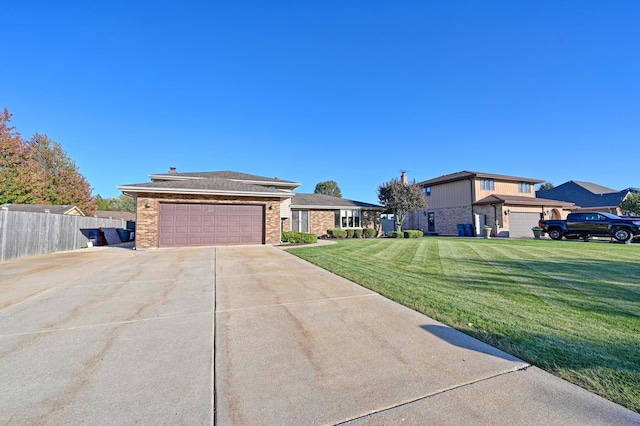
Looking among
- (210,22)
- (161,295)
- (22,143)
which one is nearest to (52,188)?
(22,143)

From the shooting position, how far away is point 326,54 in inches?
610

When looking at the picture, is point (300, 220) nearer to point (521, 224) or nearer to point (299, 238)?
point (299, 238)

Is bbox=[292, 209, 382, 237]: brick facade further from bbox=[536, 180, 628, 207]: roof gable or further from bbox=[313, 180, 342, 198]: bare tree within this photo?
bbox=[313, 180, 342, 198]: bare tree

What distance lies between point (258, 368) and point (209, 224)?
12.2 metres

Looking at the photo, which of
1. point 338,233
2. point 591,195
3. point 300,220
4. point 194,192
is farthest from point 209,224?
point 591,195

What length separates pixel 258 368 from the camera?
2.41 m

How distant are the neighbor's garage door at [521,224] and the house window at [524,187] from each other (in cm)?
354

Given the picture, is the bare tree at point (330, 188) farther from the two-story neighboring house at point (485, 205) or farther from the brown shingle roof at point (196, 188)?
the brown shingle roof at point (196, 188)

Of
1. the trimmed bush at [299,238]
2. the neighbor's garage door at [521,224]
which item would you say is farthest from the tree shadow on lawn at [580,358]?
the neighbor's garage door at [521,224]

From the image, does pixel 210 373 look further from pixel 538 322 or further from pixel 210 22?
pixel 210 22

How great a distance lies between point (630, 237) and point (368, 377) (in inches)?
807

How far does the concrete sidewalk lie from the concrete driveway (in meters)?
0.01

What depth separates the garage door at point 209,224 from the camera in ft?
42.3

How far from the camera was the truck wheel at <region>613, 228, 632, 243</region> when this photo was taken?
14480 millimetres
